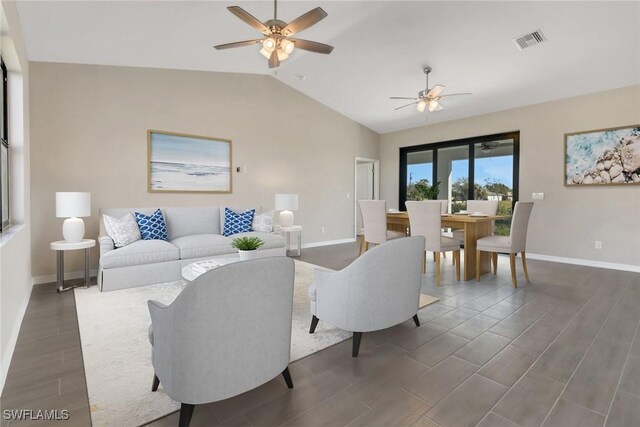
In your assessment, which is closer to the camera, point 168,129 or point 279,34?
point 279,34

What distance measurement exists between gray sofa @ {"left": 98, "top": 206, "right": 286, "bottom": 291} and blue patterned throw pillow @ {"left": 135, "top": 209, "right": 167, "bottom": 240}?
0.16 m

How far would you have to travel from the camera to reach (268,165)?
5.90m

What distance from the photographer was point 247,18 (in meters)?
2.67

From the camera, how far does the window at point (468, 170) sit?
5.71 metres

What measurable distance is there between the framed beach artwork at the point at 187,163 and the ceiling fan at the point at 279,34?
232cm

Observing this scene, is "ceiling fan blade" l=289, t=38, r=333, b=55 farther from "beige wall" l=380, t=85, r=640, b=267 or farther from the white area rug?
"beige wall" l=380, t=85, r=640, b=267

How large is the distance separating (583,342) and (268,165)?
503 centimetres

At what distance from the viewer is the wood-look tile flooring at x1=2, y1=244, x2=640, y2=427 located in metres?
1.52

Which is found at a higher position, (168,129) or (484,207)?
(168,129)

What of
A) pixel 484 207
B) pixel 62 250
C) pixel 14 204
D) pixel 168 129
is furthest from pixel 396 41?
pixel 62 250

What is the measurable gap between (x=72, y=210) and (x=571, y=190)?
7.04 m

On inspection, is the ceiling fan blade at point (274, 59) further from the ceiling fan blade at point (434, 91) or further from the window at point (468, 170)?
the window at point (468, 170)

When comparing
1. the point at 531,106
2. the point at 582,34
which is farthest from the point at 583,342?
the point at 531,106

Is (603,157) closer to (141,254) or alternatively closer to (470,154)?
(470,154)
